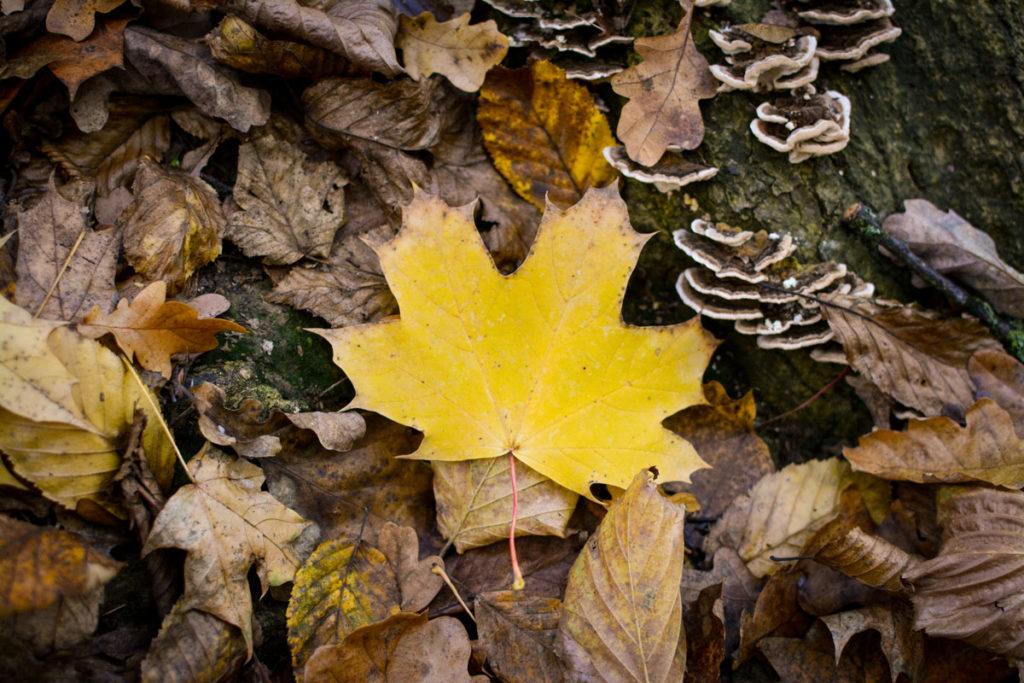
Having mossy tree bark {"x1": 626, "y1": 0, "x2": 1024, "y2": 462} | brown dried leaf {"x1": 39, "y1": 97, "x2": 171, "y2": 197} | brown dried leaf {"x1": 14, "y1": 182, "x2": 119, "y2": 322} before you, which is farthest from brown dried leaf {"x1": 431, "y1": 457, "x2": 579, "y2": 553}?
brown dried leaf {"x1": 39, "y1": 97, "x2": 171, "y2": 197}

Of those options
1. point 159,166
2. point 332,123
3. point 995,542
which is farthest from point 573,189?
point 995,542

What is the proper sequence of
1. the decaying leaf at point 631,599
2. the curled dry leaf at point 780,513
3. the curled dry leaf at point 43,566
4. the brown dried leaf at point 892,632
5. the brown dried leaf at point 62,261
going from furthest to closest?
the curled dry leaf at point 780,513, the brown dried leaf at point 892,632, the brown dried leaf at point 62,261, the decaying leaf at point 631,599, the curled dry leaf at point 43,566

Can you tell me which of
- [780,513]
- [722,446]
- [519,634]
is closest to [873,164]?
[722,446]

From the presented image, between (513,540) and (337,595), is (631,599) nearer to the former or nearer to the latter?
(513,540)

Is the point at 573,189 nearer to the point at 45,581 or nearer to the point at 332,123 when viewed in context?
the point at 332,123

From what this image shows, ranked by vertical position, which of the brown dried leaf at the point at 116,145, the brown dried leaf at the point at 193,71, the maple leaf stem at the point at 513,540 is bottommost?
the maple leaf stem at the point at 513,540

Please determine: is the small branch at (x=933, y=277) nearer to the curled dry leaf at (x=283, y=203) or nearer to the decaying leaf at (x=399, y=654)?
the curled dry leaf at (x=283, y=203)

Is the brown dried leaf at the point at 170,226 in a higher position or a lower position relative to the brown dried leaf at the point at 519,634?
higher

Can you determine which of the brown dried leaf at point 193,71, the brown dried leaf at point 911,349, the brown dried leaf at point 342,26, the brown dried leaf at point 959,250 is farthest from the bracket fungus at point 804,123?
the brown dried leaf at point 193,71
